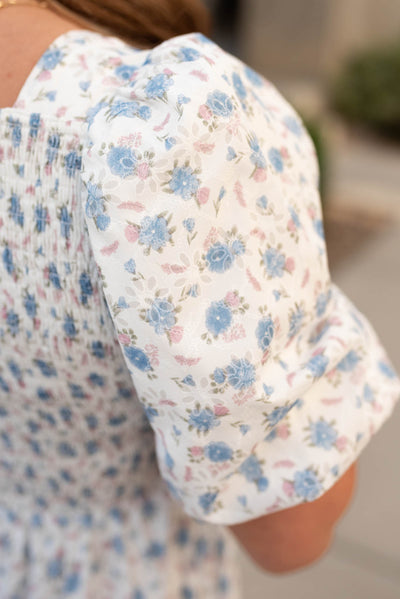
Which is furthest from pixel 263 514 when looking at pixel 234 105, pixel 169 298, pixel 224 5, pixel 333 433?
pixel 224 5

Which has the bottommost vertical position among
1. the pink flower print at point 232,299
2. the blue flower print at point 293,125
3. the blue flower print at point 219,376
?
the blue flower print at point 219,376

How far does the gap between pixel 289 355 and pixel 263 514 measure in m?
0.15

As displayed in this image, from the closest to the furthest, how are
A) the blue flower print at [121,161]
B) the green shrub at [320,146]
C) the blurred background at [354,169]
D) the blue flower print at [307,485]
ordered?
the blue flower print at [121,161]
the blue flower print at [307,485]
the blurred background at [354,169]
the green shrub at [320,146]

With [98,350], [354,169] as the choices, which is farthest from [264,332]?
[354,169]

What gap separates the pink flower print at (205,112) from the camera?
47 cm

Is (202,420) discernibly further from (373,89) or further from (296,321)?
(373,89)

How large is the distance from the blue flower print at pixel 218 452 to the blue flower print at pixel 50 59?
0.32 meters

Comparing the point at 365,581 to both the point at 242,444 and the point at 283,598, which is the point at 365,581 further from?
the point at 242,444

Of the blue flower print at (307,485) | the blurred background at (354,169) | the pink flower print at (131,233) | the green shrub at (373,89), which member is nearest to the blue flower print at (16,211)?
the pink flower print at (131,233)

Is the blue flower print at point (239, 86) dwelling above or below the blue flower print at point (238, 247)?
above

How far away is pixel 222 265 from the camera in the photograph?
0.49 m

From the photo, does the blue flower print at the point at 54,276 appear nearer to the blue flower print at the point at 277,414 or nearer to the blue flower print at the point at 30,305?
the blue flower print at the point at 30,305

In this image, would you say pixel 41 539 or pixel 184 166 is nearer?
pixel 184 166

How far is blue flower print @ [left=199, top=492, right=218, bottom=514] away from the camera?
0.57 meters
